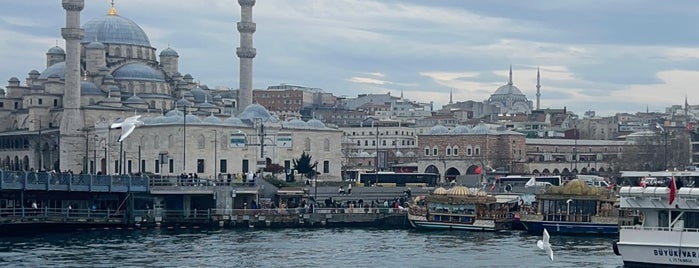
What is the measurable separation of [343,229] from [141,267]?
68.4 ft

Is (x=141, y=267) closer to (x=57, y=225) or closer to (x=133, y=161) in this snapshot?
(x=57, y=225)

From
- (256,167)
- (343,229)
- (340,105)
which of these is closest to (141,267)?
(343,229)

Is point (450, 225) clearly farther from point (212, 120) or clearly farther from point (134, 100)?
point (134, 100)

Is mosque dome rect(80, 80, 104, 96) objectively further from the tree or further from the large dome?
the tree

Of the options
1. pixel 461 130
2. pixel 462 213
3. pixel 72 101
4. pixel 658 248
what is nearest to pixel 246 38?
pixel 72 101

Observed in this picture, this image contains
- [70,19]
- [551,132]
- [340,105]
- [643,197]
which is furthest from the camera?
[340,105]

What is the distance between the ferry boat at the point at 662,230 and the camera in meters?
38.3

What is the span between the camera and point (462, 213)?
199ft

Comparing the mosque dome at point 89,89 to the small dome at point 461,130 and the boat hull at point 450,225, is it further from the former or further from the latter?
the boat hull at point 450,225

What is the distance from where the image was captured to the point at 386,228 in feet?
208

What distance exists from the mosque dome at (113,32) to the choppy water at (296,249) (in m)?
54.8

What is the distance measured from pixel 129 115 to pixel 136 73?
8691mm

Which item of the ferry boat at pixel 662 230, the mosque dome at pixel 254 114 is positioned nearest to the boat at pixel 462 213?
the ferry boat at pixel 662 230

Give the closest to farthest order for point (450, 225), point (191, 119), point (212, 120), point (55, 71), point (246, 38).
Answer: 1. point (450, 225)
2. point (191, 119)
3. point (212, 120)
4. point (246, 38)
5. point (55, 71)
